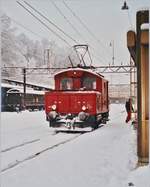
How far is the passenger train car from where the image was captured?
24922 mm

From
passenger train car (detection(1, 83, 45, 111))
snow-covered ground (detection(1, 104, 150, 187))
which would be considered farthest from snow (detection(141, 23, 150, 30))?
passenger train car (detection(1, 83, 45, 111))

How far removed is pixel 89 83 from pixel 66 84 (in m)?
0.70

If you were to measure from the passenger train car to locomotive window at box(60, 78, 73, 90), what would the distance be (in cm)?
1333

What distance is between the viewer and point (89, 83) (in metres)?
11.4

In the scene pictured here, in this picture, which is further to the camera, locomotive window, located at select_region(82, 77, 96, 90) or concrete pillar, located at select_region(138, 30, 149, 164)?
locomotive window, located at select_region(82, 77, 96, 90)

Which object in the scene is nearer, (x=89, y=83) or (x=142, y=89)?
(x=142, y=89)

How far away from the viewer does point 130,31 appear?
4.34 m

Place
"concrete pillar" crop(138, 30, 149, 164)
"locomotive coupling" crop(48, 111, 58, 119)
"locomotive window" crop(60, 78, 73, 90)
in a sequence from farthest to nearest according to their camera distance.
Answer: "locomotive window" crop(60, 78, 73, 90) < "locomotive coupling" crop(48, 111, 58, 119) < "concrete pillar" crop(138, 30, 149, 164)

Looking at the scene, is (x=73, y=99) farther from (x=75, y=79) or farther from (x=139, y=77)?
(x=139, y=77)

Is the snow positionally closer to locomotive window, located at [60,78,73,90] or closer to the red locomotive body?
the red locomotive body

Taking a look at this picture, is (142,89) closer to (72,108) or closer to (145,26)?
(145,26)

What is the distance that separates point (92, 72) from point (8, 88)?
14.5 m

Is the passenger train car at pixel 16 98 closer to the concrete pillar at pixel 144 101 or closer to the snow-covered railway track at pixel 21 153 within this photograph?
the snow-covered railway track at pixel 21 153

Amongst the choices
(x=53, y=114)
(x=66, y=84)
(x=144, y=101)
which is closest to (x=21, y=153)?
(x=144, y=101)
